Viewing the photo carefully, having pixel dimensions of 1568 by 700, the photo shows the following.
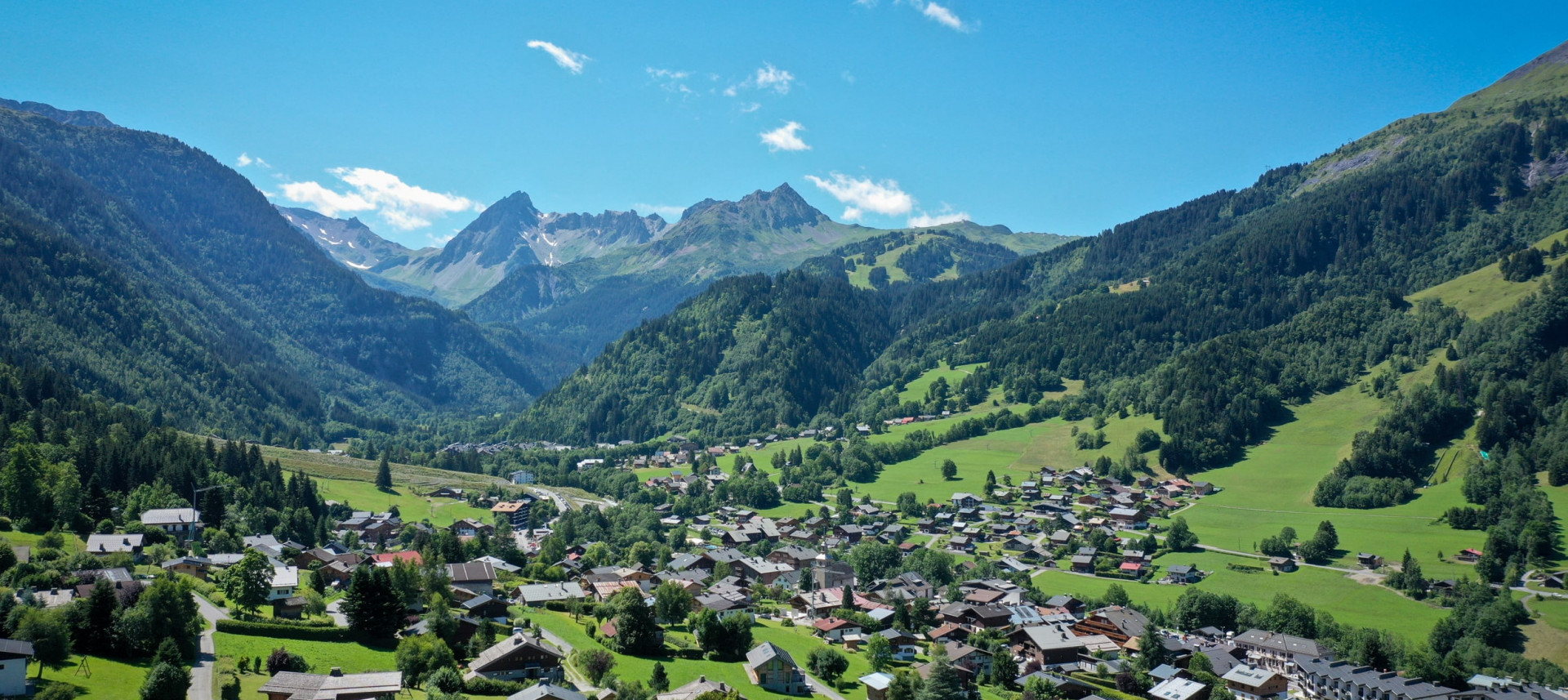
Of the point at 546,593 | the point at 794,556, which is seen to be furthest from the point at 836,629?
the point at 794,556

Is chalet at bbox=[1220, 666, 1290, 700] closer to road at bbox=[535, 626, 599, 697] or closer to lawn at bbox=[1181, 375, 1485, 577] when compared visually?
lawn at bbox=[1181, 375, 1485, 577]

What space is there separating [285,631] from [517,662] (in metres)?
12.3

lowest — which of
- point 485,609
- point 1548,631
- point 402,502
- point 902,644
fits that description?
point 1548,631

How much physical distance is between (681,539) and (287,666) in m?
64.6

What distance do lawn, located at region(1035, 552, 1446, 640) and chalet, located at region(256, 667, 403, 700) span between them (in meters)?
59.1

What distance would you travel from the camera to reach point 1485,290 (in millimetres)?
150125

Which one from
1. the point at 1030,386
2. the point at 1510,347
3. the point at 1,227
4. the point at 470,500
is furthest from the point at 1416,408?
the point at 1,227

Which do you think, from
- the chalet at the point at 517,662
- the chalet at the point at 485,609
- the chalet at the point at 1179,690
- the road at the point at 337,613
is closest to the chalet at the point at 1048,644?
the chalet at the point at 1179,690

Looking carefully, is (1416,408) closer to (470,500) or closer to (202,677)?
(470,500)

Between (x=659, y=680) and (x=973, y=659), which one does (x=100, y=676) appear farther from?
(x=973, y=659)

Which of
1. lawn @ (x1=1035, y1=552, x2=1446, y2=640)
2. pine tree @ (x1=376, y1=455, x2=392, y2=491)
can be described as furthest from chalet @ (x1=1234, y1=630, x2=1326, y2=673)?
pine tree @ (x1=376, y1=455, x2=392, y2=491)

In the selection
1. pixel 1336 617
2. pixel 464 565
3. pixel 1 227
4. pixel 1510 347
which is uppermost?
pixel 1 227

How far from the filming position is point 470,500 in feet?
437

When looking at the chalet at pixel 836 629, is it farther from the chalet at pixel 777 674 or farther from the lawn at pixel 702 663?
the chalet at pixel 777 674
